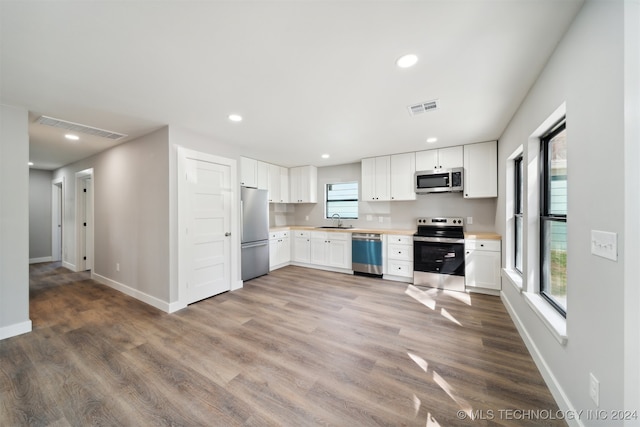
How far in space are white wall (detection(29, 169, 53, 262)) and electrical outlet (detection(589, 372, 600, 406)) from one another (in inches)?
399

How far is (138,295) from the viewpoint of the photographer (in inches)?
137

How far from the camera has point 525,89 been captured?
218 cm

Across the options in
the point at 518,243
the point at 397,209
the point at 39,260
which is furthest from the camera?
the point at 39,260

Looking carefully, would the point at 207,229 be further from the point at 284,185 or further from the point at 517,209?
the point at 517,209

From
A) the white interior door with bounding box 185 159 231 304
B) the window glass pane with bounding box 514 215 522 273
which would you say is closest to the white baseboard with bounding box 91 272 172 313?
the white interior door with bounding box 185 159 231 304

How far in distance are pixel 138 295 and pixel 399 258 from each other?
173 inches

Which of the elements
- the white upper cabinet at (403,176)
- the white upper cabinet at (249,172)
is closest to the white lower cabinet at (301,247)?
the white upper cabinet at (249,172)

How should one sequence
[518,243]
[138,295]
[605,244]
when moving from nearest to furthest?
1. [605,244]
2. [518,243]
3. [138,295]

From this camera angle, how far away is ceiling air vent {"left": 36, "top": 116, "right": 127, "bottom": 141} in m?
2.84

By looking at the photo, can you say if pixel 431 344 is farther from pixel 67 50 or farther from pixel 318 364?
pixel 67 50

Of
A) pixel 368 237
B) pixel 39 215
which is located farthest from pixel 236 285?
pixel 39 215

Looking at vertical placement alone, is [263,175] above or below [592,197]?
above

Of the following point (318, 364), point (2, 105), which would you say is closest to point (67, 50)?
point (2, 105)

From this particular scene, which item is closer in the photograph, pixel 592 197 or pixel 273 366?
pixel 592 197
